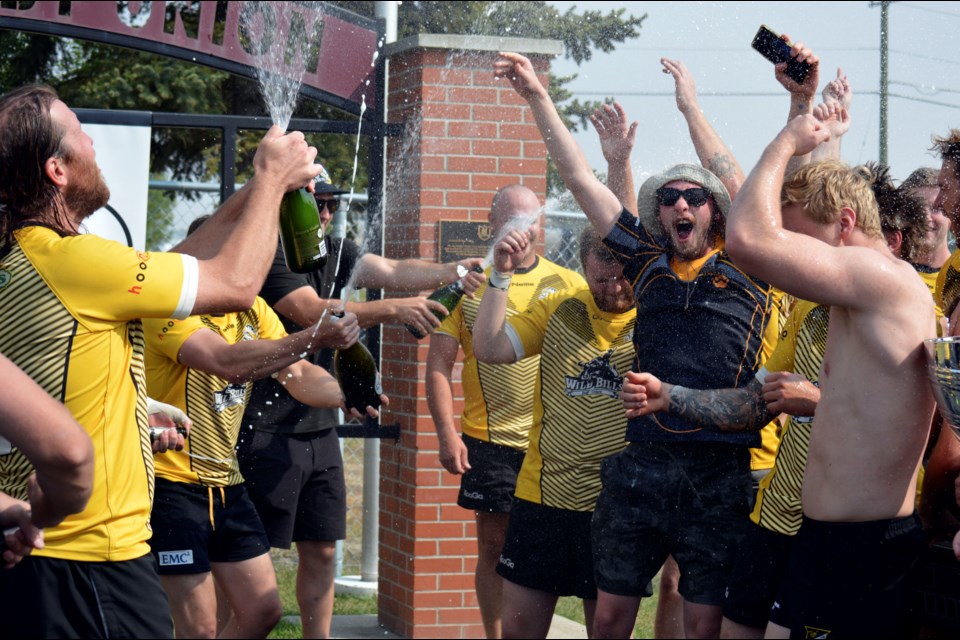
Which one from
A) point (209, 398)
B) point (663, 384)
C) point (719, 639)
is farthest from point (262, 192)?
point (719, 639)

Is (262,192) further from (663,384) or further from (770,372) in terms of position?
(770,372)

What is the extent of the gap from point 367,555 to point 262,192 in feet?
15.4

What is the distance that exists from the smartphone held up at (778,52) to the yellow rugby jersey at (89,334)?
206 cm

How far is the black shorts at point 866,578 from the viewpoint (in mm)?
3365

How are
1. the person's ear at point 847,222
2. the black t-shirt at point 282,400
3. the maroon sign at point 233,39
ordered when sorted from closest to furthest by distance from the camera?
the person's ear at point 847,222 → the black t-shirt at point 282,400 → the maroon sign at point 233,39

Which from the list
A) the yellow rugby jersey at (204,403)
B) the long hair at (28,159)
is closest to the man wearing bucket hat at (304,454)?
the yellow rugby jersey at (204,403)

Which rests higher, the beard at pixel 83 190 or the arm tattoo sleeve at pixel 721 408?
the beard at pixel 83 190

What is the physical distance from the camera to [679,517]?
4.37 meters

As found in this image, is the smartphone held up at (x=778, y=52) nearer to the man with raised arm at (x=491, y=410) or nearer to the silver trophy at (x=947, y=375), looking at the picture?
the silver trophy at (x=947, y=375)

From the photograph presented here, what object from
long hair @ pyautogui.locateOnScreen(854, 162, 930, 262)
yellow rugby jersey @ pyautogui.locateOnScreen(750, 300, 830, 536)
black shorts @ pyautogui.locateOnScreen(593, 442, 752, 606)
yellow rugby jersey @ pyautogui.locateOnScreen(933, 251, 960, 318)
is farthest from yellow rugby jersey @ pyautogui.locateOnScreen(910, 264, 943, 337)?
black shorts @ pyautogui.locateOnScreen(593, 442, 752, 606)

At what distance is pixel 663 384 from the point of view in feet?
13.7

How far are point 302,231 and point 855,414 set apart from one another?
6.24ft

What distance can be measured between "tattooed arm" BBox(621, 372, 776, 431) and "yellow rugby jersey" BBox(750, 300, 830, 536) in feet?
0.34

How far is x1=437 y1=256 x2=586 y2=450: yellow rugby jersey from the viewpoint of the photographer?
19.1 ft
